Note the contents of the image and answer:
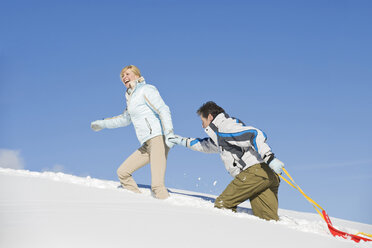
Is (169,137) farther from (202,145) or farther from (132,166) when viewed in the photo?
(132,166)

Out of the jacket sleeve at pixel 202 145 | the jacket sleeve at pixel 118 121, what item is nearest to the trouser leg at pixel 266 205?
the jacket sleeve at pixel 202 145

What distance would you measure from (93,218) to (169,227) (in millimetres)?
636

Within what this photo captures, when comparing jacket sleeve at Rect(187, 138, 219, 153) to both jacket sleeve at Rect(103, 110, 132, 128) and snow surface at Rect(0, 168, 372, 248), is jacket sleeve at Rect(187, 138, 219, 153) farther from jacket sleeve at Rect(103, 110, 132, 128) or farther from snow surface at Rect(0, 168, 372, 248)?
snow surface at Rect(0, 168, 372, 248)

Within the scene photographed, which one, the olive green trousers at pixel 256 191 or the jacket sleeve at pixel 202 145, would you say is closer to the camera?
the olive green trousers at pixel 256 191

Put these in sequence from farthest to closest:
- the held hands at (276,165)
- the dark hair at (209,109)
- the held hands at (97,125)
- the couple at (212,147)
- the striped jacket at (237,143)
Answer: the held hands at (97,125) < the dark hair at (209,109) < the couple at (212,147) < the striped jacket at (237,143) < the held hands at (276,165)

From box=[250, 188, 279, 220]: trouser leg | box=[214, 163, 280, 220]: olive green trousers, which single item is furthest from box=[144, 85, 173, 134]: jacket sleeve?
box=[250, 188, 279, 220]: trouser leg

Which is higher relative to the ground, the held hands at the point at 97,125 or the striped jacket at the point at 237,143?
the held hands at the point at 97,125

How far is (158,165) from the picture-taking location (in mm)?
6449

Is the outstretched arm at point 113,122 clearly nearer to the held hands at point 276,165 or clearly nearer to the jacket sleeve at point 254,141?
the jacket sleeve at point 254,141

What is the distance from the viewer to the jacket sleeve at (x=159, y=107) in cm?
644

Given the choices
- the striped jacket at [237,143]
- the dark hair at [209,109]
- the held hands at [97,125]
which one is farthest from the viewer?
the held hands at [97,125]

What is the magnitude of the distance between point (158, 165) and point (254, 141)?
5.31 feet

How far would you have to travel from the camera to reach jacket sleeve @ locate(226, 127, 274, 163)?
18.3 feet

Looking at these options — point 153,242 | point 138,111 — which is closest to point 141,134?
point 138,111
